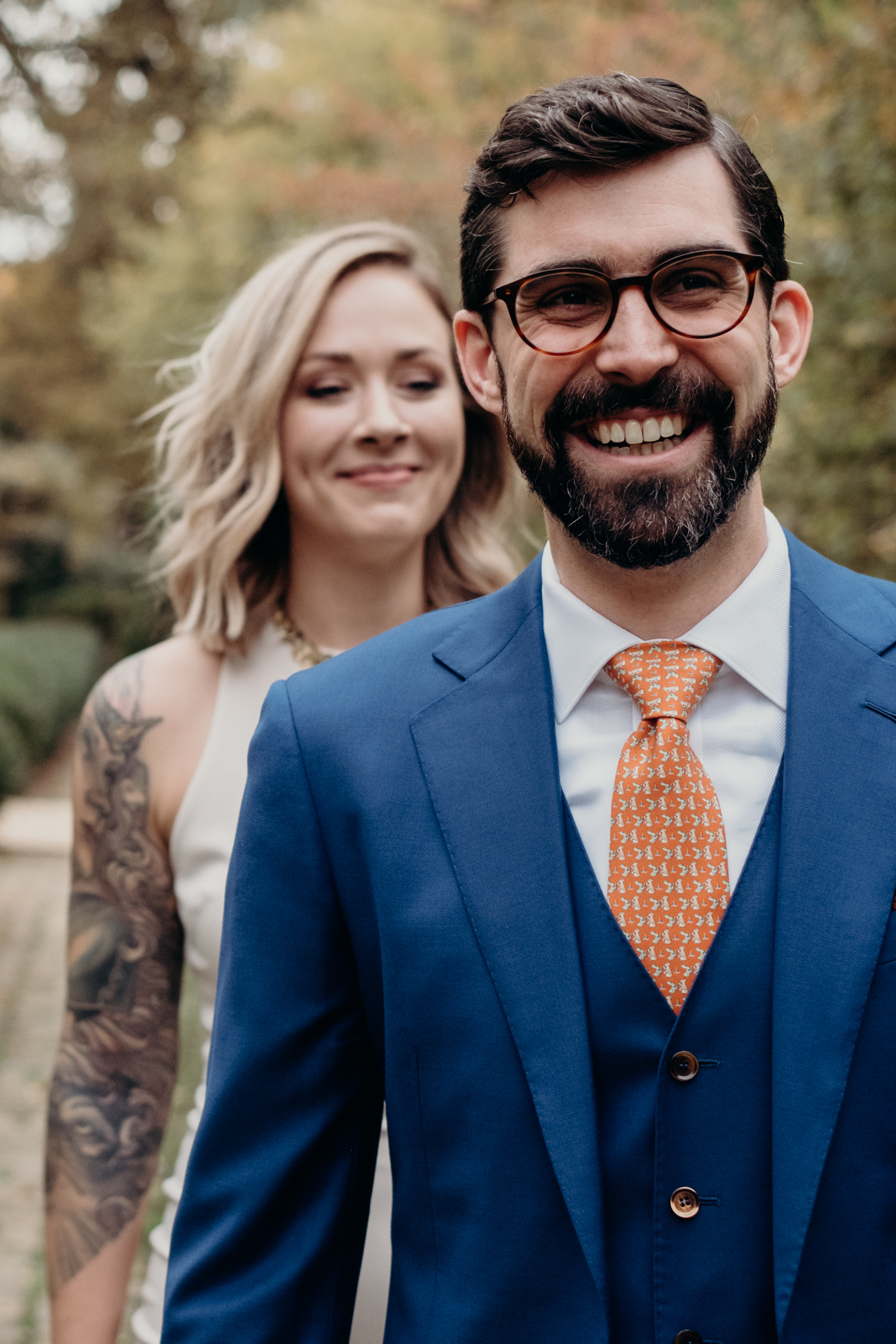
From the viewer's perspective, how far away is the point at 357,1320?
219 centimetres

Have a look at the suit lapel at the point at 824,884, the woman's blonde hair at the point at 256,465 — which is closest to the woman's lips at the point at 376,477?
the woman's blonde hair at the point at 256,465

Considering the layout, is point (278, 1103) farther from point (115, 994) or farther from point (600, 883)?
point (115, 994)

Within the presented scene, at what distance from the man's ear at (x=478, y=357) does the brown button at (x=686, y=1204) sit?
1.01 metres

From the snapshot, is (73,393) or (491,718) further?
(73,393)

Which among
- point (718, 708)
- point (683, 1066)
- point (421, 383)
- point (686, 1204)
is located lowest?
point (686, 1204)

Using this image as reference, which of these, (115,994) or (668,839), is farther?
(115,994)

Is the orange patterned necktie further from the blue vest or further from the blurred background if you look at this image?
the blurred background

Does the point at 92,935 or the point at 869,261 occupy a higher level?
the point at 869,261

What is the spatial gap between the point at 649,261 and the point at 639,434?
200mm

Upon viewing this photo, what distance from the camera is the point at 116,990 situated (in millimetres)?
2477

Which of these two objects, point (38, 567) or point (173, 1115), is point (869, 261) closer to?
point (173, 1115)

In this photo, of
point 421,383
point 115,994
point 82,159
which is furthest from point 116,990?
point 82,159

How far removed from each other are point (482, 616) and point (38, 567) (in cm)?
2632

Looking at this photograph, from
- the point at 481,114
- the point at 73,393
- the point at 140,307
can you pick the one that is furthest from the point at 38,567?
the point at 481,114
